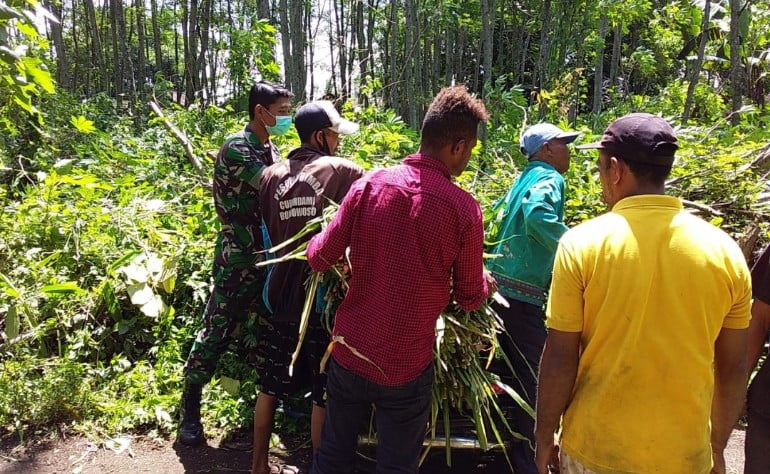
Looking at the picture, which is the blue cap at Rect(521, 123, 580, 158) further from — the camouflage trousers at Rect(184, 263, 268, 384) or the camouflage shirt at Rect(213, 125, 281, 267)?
the camouflage trousers at Rect(184, 263, 268, 384)

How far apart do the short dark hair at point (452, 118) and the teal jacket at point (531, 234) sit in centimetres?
91

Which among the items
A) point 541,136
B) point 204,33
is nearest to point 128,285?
point 541,136

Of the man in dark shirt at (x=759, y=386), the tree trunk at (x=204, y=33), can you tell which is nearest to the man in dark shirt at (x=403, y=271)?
the man in dark shirt at (x=759, y=386)

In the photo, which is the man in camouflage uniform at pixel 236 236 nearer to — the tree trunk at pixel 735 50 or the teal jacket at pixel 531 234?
the teal jacket at pixel 531 234

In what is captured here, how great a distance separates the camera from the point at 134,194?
224 inches

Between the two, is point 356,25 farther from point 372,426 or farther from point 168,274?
point 372,426

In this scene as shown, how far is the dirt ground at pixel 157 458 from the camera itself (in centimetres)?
344

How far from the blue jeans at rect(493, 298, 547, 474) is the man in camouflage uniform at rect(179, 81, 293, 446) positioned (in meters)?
1.46

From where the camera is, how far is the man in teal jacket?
119 inches

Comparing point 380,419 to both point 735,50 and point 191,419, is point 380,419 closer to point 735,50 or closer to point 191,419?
point 191,419

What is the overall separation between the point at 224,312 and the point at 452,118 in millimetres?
2149

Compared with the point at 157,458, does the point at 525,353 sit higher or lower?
higher

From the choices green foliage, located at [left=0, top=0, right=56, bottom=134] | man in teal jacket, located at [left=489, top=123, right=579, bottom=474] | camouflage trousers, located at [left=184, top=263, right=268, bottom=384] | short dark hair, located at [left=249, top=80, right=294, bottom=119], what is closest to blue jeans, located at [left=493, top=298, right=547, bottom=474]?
man in teal jacket, located at [left=489, top=123, right=579, bottom=474]

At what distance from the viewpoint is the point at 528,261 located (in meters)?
3.10
